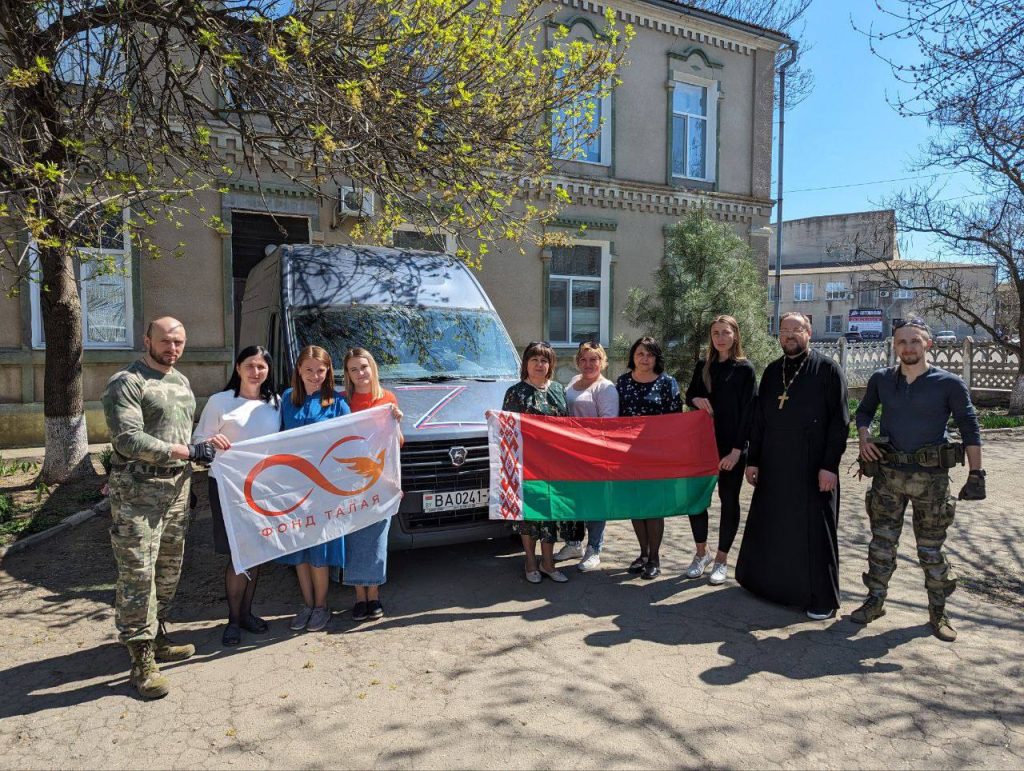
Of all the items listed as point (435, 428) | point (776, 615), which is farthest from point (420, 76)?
point (776, 615)

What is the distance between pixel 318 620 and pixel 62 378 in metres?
5.59

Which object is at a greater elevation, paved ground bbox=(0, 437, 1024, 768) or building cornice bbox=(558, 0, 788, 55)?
building cornice bbox=(558, 0, 788, 55)

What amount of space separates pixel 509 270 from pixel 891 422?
10.1 m

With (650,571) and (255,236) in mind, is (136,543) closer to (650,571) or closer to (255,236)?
(650,571)

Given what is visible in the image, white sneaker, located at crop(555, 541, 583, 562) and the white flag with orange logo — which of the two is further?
white sneaker, located at crop(555, 541, 583, 562)

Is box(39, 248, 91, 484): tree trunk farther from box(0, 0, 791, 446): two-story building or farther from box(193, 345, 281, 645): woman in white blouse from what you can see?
box(193, 345, 281, 645): woman in white blouse

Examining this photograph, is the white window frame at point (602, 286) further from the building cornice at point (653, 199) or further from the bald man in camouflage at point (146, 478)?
the bald man in camouflage at point (146, 478)

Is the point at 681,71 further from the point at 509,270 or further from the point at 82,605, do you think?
the point at 82,605

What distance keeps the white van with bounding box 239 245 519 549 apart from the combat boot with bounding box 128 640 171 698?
171 centimetres

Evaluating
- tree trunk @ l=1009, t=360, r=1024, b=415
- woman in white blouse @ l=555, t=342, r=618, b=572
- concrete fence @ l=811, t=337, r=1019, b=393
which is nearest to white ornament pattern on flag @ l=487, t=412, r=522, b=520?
woman in white blouse @ l=555, t=342, r=618, b=572

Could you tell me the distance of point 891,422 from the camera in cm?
458

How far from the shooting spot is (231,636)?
14.2ft

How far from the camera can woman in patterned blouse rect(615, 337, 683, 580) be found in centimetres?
554

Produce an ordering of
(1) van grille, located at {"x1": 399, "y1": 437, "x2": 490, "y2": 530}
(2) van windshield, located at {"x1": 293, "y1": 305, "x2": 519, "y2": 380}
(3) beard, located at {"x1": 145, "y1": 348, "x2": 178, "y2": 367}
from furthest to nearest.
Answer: (2) van windshield, located at {"x1": 293, "y1": 305, "x2": 519, "y2": 380}, (1) van grille, located at {"x1": 399, "y1": 437, "x2": 490, "y2": 530}, (3) beard, located at {"x1": 145, "y1": 348, "x2": 178, "y2": 367}
